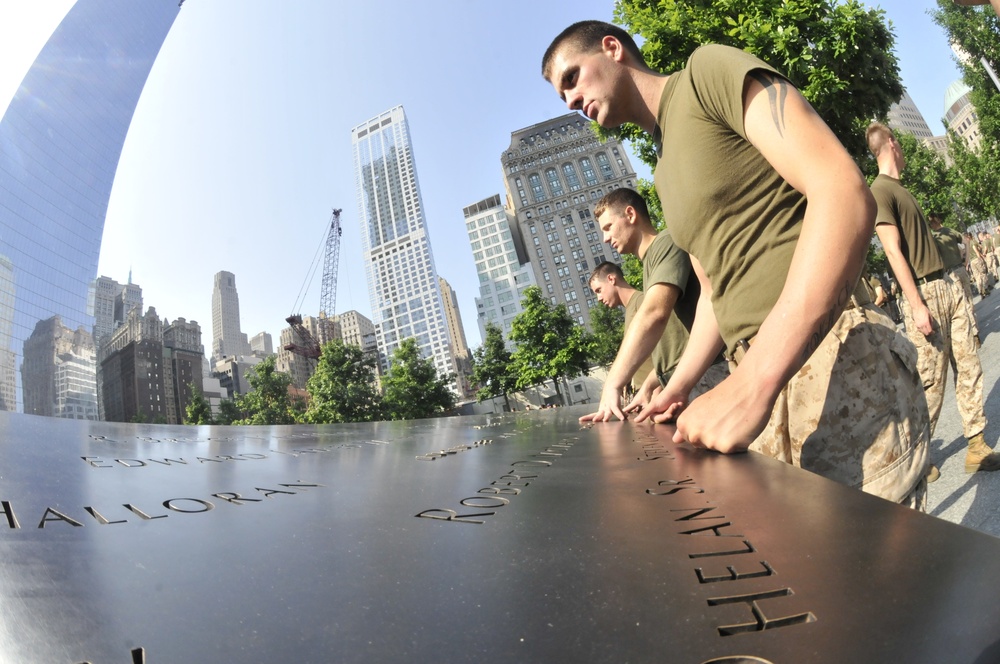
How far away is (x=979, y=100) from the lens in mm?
21672

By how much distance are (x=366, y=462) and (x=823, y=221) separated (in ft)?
4.35

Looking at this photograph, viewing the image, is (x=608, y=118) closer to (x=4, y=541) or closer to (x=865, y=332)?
(x=865, y=332)

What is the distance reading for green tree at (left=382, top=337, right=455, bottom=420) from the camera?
115 feet

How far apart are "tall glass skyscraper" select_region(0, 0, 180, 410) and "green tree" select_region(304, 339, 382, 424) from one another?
137 feet

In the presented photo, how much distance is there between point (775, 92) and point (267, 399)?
147ft

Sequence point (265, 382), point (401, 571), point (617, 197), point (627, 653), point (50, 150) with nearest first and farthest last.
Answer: point (627, 653)
point (401, 571)
point (617, 197)
point (265, 382)
point (50, 150)

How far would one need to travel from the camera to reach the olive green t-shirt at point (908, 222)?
3.76 meters

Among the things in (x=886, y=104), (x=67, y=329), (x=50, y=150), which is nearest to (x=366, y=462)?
(x=886, y=104)

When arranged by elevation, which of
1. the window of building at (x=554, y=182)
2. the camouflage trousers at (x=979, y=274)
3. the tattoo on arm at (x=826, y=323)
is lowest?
the tattoo on arm at (x=826, y=323)

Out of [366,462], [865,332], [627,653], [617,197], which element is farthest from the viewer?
[617,197]

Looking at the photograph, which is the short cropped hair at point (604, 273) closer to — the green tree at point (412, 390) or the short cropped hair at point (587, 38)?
the short cropped hair at point (587, 38)

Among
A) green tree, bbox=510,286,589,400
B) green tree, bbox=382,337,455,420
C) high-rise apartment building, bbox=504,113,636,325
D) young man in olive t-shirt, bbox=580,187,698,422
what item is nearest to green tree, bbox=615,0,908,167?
young man in olive t-shirt, bbox=580,187,698,422

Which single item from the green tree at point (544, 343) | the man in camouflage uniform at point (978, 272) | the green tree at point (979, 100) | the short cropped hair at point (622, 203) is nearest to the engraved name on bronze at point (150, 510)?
the short cropped hair at point (622, 203)

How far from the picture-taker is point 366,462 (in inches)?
65.7
